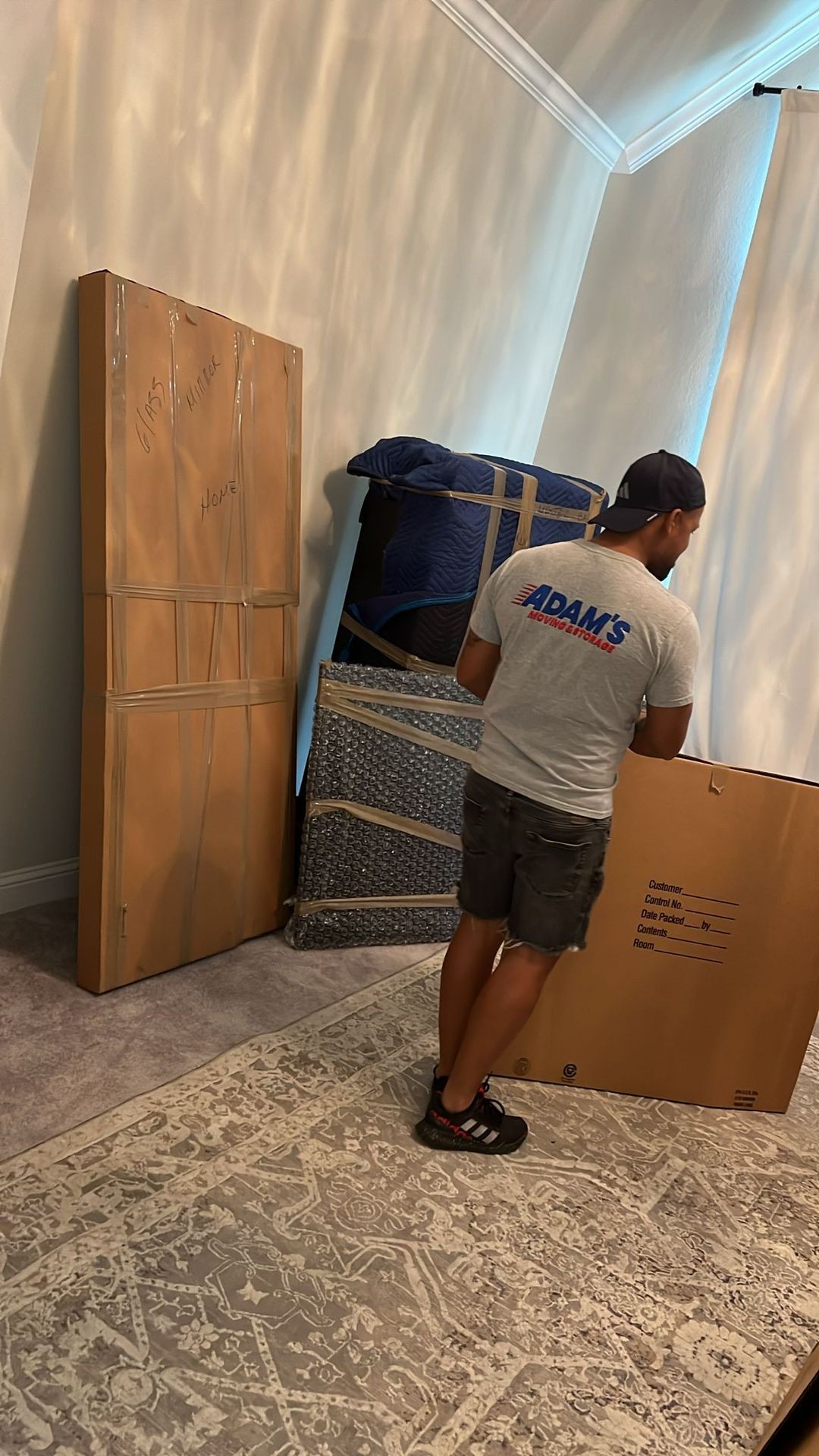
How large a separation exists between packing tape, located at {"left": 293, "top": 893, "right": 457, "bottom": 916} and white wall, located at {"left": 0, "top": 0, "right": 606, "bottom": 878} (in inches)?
23.9

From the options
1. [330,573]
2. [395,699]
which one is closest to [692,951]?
[395,699]

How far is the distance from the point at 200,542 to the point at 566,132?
1.98 meters

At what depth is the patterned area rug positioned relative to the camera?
4.29 feet

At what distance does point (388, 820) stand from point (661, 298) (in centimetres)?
204

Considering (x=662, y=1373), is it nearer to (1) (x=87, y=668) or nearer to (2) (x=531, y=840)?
(2) (x=531, y=840)

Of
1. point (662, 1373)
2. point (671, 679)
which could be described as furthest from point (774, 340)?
point (662, 1373)

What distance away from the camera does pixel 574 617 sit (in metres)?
1.73

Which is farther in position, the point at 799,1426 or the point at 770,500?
the point at 770,500

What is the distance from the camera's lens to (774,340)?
319 cm

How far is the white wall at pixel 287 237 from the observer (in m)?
2.09

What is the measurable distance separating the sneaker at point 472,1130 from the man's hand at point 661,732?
72cm

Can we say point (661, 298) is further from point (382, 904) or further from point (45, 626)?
point (45, 626)

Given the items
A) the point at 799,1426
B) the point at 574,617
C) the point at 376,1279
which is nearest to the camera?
the point at 799,1426

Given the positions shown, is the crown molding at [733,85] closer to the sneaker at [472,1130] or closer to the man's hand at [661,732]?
the man's hand at [661,732]
